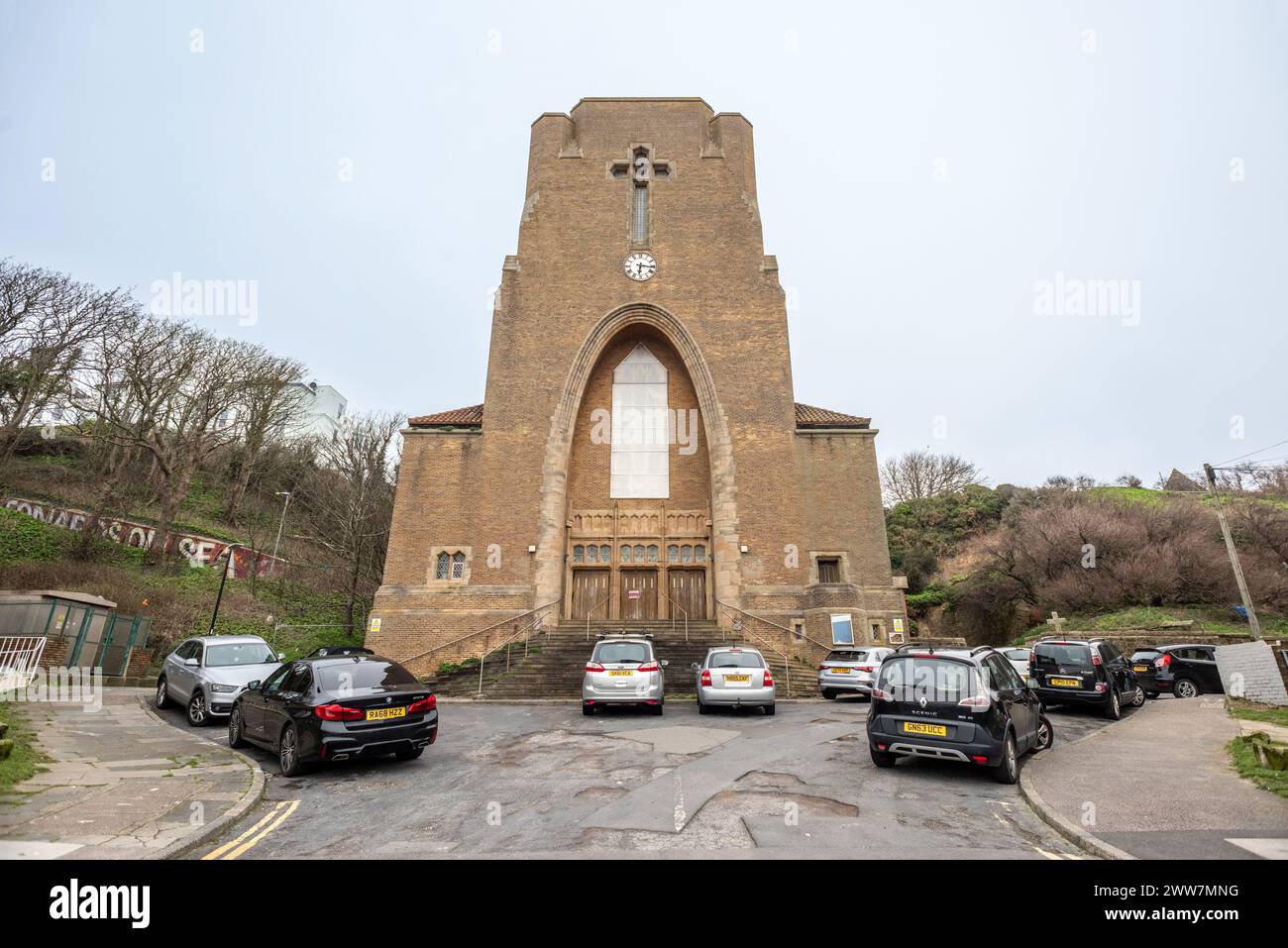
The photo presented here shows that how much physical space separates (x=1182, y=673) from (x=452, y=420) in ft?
79.1

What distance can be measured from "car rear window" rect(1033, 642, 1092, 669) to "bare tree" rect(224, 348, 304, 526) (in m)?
36.8

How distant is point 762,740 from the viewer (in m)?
10.2

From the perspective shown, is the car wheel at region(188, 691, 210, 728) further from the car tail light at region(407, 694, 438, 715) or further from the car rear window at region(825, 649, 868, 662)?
the car rear window at region(825, 649, 868, 662)

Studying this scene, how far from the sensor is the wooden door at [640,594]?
24.4 metres

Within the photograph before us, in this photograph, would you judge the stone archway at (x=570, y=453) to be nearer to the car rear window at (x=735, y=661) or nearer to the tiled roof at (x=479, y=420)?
the tiled roof at (x=479, y=420)

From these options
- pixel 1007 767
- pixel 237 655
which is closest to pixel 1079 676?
pixel 1007 767

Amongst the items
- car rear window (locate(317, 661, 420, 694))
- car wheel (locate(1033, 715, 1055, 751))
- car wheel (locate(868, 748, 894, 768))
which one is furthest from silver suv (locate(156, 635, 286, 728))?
car wheel (locate(1033, 715, 1055, 751))

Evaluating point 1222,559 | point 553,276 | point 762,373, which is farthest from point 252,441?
point 1222,559

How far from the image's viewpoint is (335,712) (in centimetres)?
800

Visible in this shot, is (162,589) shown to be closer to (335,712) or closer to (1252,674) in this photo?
(335,712)

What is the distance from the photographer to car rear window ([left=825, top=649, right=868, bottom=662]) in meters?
16.8

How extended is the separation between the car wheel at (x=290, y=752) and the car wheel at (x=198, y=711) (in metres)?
4.99
